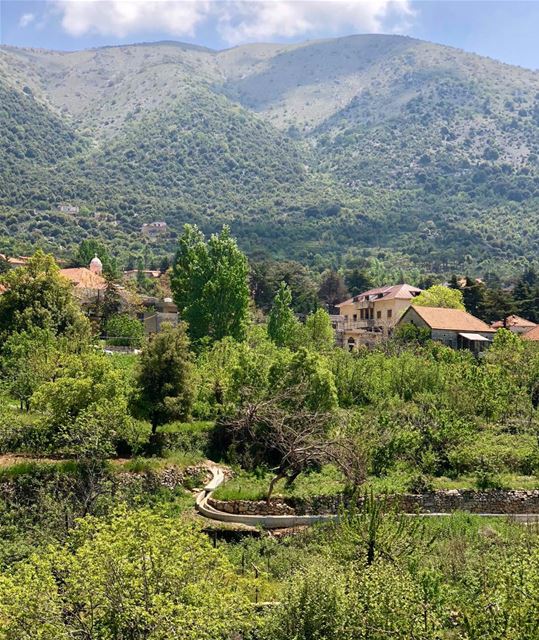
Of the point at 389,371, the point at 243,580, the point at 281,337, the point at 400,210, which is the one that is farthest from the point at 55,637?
the point at 400,210

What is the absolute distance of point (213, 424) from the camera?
28.2 m

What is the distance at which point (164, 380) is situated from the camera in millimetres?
26812

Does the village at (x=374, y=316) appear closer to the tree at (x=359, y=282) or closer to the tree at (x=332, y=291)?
the tree at (x=332, y=291)

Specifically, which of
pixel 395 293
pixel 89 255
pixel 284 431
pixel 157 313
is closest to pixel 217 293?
pixel 284 431

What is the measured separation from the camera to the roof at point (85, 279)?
200 feet

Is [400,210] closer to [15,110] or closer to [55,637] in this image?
[15,110]

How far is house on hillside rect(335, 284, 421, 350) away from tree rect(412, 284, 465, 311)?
1670mm

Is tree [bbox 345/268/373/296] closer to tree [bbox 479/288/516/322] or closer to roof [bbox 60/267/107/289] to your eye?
tree [bbox 479/288/516/322]

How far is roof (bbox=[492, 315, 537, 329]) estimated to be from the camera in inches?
2386

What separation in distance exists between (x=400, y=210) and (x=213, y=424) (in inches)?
5998

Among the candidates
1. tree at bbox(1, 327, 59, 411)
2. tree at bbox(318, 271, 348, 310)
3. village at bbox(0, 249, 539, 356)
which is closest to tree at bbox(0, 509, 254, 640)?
tree at bbox(1, 327, 59, 411)

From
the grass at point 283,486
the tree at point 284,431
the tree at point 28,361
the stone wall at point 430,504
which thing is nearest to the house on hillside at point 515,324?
the tree at point 284,431

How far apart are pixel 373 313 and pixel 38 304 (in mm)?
37314

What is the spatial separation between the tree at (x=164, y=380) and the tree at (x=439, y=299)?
35.9 m
